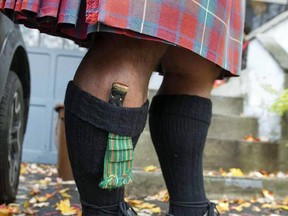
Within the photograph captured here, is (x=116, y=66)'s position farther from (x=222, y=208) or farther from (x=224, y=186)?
(x=224, y=186)

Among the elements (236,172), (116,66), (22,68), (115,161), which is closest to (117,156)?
(115,161)

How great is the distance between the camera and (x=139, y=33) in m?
0.77

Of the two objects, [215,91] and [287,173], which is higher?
[215,91]

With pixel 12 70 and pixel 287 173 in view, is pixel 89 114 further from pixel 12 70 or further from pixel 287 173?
pixel 287 173

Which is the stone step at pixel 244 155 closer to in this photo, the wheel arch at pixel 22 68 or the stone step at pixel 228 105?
the stone step at pixel 228 105

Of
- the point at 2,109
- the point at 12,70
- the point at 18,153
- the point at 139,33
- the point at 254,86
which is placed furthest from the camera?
the point at 254,86

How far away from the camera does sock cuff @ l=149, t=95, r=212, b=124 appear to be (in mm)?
1112

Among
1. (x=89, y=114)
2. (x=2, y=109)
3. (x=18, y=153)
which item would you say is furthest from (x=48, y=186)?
(x=89, y=114)

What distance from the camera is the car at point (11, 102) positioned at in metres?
1.71

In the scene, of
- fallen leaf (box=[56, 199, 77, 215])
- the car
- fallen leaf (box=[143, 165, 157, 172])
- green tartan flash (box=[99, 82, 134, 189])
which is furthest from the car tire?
green tartan flash (box=[99, 82, 134, 189])

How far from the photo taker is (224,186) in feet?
8.35

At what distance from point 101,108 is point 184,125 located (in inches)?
14.3

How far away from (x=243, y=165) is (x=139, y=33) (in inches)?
95.3

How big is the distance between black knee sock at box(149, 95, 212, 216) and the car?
771mm
